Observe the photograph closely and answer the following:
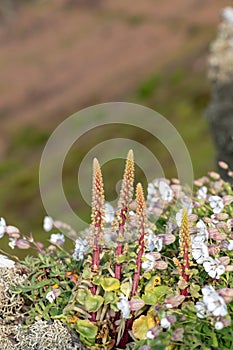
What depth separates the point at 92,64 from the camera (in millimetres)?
41000

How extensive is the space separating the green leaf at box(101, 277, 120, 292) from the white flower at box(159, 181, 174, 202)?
1.09 meters

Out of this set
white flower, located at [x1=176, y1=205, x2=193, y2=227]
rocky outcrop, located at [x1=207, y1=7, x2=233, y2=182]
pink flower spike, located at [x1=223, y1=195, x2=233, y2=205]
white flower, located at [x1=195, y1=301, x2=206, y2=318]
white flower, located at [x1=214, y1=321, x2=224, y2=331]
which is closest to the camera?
white flower, located at [x1=214, y1=321, x2=224, y2=331]

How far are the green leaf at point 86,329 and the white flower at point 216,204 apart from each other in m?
1.04

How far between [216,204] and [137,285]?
2.72 feet

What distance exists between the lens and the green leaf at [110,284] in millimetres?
3594

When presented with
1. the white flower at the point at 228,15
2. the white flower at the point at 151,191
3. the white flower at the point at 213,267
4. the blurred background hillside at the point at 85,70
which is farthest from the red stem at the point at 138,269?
the blurred background hillside at the point at 85,70

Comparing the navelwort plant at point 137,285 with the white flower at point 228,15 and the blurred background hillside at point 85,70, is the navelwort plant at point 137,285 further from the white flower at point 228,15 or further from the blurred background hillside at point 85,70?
the blurred background hillside at point 85,70

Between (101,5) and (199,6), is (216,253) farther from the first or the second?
(101,5)

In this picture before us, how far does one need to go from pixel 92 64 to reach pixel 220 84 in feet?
104

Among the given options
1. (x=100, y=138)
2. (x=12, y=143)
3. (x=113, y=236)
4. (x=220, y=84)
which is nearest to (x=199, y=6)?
(x=12, y=143)

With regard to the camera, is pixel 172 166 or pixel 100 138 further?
pixel 100 138

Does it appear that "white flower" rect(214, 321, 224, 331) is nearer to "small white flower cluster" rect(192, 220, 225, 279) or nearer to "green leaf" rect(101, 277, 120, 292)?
"small white flower cluster" rect(192, 220, 225, 279)

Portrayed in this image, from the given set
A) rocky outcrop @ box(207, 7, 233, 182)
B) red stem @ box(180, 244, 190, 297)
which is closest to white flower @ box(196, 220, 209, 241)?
red stem @ box(180, 244, 190, 297)

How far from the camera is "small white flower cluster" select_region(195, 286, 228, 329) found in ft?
10.4
